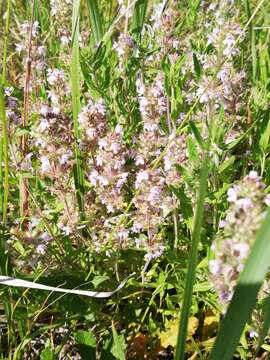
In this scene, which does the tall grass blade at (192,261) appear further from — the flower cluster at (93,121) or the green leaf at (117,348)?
the flower cluster at (93,121)

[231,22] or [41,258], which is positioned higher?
[231,22]

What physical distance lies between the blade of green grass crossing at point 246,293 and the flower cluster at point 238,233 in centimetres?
5

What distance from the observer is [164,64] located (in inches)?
80.3

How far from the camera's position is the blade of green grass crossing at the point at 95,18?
2178 mm

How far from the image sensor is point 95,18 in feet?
7.38

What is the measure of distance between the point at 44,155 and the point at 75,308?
20.3 inches

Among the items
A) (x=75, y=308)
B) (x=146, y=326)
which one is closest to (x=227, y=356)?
(x=75, y=308)

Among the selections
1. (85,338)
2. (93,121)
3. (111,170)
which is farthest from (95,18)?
(85,338)

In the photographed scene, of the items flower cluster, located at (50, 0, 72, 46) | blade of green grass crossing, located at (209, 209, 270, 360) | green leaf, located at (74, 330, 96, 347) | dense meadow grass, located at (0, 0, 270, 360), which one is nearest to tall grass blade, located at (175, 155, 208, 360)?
blade of green grass crossing, located at (209, 209, 270, 360)

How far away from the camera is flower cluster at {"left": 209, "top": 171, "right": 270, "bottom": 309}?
98 cm

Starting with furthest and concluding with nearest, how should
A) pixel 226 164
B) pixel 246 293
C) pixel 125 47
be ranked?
pixel 125 47 < pixel 226 164 < pixel 246 293

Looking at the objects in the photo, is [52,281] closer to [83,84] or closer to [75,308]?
[75,308]

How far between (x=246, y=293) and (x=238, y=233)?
11cm

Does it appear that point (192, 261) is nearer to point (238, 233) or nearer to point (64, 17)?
point (238, 233)
